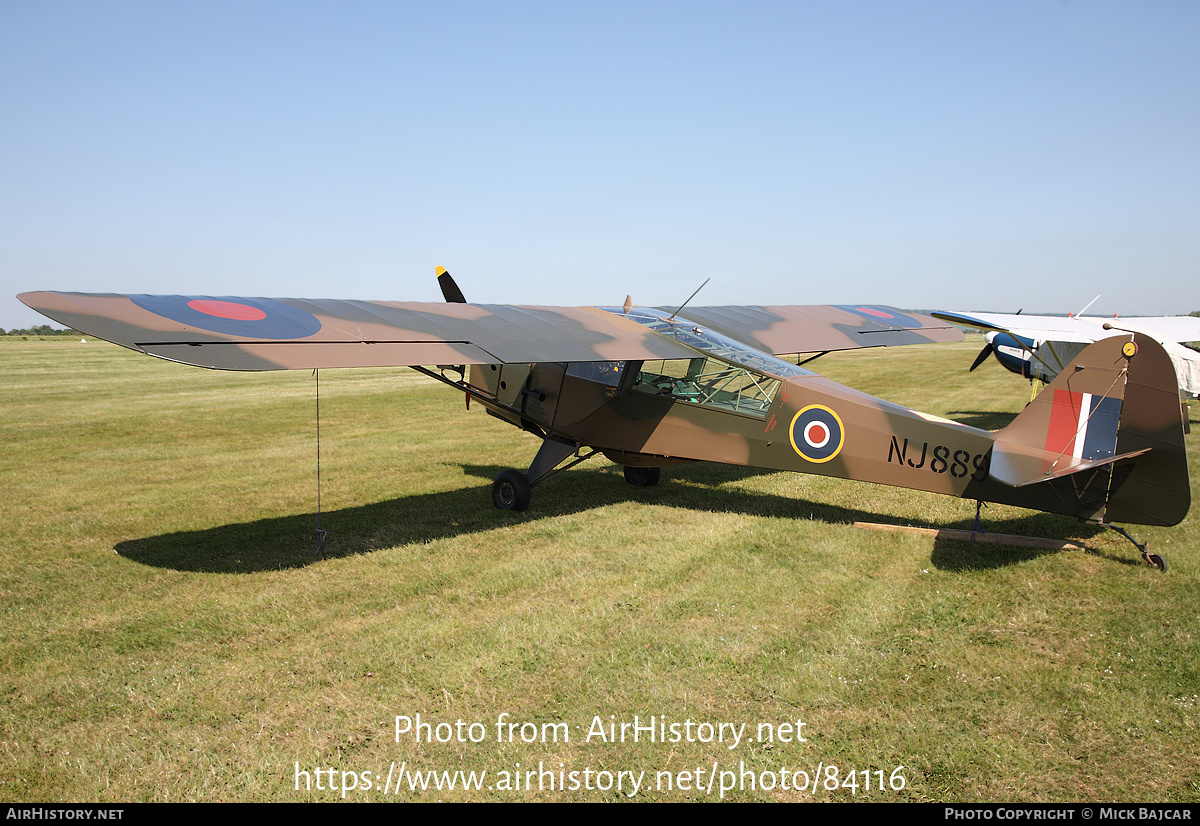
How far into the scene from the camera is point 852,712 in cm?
396

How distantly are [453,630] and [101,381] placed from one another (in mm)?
24859

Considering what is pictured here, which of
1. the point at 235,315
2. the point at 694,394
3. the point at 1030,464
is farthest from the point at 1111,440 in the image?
the point at 235,315

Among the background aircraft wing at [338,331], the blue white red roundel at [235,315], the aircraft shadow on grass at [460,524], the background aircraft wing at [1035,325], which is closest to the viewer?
the background aircraft wing at [338,331]

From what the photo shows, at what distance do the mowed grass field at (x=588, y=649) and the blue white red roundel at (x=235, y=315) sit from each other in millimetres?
2062

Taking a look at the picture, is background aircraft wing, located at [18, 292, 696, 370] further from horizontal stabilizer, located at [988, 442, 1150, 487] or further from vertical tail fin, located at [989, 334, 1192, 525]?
vertical tail fin, located at [989, 334, 1192, 525]

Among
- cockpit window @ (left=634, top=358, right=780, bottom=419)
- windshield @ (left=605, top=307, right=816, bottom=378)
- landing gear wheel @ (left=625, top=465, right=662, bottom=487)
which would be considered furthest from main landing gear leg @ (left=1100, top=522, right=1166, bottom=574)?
landing gear wheel @ (left=625, top=465, right=662, bottom=487)

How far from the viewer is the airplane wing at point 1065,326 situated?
39.6 ft

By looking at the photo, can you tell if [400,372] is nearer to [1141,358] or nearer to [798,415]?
[798,415]

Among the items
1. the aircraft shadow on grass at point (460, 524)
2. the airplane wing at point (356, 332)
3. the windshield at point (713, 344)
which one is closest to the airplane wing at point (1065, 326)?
the airplane wing at point (356, 332)

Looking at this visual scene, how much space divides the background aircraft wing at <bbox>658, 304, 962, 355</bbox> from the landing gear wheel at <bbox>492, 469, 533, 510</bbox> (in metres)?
3.14

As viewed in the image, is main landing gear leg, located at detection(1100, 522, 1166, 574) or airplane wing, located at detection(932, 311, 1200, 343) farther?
airplane wing, located at detection(932, 311, 1200, 343)

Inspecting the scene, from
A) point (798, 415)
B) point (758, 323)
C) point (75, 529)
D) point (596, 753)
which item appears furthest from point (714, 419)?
point (75, 529)

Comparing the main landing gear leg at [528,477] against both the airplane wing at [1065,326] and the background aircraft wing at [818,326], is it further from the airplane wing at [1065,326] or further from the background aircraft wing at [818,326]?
the airplane wing at [1065,326]

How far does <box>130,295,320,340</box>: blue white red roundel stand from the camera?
5746 millimetres
